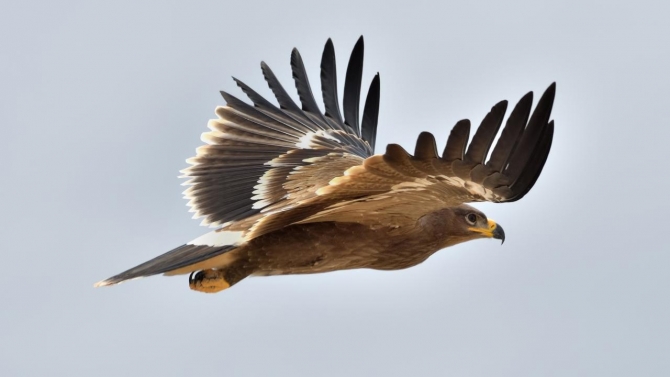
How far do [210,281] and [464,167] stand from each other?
7.07 feet

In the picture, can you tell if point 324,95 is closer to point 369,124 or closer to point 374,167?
point 369,124

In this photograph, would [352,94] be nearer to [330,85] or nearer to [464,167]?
[330,85]

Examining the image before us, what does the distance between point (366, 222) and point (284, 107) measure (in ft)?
6.19

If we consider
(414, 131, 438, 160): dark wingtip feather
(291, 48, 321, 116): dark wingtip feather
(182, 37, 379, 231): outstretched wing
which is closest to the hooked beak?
(182, 37, 379, 231): outstretched wing

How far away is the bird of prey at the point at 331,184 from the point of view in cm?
628

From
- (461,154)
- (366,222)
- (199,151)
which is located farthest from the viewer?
(199,151)

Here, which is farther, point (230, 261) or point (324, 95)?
point (324, 95)

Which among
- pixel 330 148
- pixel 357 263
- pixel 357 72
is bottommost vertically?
pixel 357 263

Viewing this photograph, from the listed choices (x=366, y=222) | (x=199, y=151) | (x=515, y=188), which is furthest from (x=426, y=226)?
(x=199, y=151)

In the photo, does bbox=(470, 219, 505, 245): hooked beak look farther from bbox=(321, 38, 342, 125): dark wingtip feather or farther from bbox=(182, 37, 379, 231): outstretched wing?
bbox=(321, 38, 342, 125): dark wingtip feather

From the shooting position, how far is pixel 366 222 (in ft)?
24.3

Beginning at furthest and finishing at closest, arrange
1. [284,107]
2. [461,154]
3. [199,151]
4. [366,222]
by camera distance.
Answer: [284,107], [199,151], [366,222], [461,154]

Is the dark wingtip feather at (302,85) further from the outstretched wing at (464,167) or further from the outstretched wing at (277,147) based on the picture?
the outstretched wing at (464,167)

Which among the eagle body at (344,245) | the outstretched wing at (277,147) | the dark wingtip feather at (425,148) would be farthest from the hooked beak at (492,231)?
the dark wingtip feather at (425,148)
